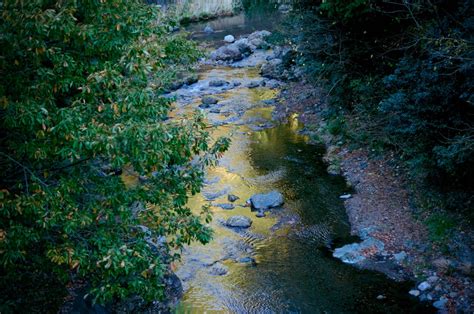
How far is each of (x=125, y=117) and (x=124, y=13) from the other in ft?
5.29

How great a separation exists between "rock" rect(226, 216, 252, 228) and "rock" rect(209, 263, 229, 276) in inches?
63.7

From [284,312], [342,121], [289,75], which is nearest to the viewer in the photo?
[284,312]

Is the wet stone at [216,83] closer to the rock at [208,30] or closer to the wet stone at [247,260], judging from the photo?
the rock at [208,30]

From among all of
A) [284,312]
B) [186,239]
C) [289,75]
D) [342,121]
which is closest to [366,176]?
[342,121]

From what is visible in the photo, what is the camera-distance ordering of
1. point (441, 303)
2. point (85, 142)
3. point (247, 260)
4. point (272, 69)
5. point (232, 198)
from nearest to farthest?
point (85, 142), point (441, 303), point (247, 260), point (232, 198), point (272, 69)

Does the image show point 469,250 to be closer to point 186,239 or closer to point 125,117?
point 186,239

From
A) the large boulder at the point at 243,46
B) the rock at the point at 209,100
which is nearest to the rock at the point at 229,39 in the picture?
the large boulder at the point at 243,46

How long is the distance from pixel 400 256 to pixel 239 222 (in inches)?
152

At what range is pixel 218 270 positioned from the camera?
392 inches

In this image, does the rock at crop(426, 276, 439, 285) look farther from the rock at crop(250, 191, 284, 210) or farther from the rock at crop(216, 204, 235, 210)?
the rock at crop(216, 204, 235, 210)

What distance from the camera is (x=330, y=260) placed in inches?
401

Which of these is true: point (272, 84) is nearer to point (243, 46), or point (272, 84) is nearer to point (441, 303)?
point (243, 46)

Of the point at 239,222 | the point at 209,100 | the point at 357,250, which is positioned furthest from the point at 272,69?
the point at 357,250

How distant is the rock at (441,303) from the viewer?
8.49 metres
